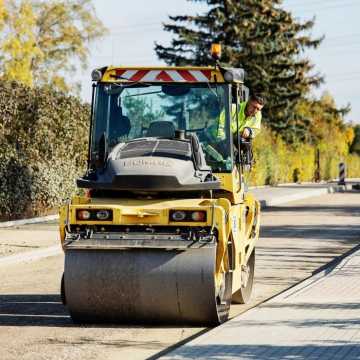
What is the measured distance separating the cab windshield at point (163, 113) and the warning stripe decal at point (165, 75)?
0.08 m

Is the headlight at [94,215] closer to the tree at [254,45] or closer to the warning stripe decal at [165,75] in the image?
the warning stripe decal at [165,75]

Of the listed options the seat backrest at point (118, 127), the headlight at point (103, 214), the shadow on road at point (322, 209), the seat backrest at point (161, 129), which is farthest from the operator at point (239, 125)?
the shadow on road at point (322, 209)

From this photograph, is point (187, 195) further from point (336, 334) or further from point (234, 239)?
point (336, 334)

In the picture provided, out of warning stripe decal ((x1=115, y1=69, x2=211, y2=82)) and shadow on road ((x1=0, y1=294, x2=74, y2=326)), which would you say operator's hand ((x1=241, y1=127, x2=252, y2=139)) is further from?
shadow on road ((x1=0, y1=294, x2=74, y2=326))

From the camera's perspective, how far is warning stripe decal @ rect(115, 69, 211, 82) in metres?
10.9

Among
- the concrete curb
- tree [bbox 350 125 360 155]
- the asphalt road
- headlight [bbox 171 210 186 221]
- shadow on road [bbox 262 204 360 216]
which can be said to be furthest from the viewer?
tree [bbox 350 125 360 155]

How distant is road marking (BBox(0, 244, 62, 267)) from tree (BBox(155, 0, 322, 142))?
3808 cm

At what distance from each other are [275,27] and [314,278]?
149 feet

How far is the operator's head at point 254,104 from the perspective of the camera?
11055mm

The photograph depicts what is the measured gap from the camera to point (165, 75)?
1095 centimetres

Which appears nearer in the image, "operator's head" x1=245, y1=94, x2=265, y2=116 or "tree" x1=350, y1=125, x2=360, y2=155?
"operator's head" x1=245, y1=94, x2=265, y2=116

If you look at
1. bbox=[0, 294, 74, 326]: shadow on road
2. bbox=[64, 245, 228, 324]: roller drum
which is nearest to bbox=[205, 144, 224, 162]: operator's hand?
bbox=[64, 245, 228, 324]: roller drum

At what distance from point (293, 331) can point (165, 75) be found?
334 cm

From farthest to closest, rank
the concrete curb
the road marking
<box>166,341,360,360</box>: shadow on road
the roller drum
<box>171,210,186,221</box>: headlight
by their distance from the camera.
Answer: the concrete curb → the road marking → <box>171,210,186,221</box>: headlight → the roller drum → <box>166,341,360,360</box>: shadow on road
